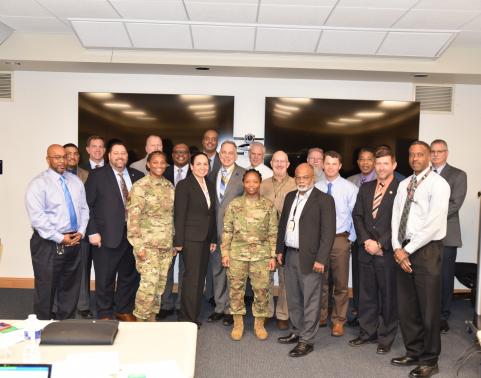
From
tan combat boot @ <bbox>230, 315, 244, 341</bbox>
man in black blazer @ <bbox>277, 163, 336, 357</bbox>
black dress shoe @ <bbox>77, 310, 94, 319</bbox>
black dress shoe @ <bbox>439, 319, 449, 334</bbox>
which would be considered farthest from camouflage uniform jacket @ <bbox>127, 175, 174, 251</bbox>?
black dress shoe @ <bbox>439, 319, 449, 334</bbox>

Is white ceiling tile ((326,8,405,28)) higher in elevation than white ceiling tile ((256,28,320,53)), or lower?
higher

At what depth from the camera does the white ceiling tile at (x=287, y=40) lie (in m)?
5.00

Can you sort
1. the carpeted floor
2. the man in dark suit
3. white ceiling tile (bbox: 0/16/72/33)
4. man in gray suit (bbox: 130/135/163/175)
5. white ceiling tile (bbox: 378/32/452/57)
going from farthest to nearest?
man in gray suit (bbox: 130/135/163/175) → the man in dark suit → white ceiling tile (bbox: 378/32/452/57) → white ceiling tile (bbox: 0/16/72/33) → the carpeted floor

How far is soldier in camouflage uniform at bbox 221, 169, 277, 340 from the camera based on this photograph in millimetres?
4402

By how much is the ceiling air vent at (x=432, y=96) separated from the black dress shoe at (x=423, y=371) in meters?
3.43

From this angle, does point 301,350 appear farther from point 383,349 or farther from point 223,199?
point 223,199

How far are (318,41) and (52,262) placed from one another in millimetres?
3322

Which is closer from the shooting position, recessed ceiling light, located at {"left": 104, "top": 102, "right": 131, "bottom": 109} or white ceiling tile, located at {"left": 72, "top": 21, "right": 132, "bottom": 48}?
white ceiling tile, located at {"left": 72, "top": 21, "right": 132, "bottom": 48}

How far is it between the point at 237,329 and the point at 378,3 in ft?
10.1

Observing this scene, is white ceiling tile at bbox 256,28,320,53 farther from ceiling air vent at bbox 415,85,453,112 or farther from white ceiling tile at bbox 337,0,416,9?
ceiling air vent at bbox 415,85,453,112

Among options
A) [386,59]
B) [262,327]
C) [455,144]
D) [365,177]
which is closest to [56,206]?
[262,327]

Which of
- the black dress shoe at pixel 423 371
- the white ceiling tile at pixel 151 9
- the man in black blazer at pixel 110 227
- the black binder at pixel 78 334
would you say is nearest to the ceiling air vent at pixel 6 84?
the white ceiling tile at pixel 151 9

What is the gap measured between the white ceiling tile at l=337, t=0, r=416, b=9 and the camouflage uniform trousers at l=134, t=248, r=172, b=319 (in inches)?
103

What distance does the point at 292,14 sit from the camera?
4.57 m
